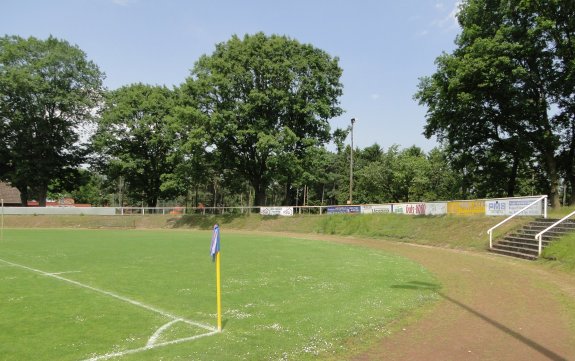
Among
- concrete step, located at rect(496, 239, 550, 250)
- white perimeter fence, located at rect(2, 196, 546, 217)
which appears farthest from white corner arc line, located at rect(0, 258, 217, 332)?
white perimeter fence, located at rect(2, 196, 546, 217)

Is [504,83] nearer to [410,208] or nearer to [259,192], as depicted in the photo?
[410,208]

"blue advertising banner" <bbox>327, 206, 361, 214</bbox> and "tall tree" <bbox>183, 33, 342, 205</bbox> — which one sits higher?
"tall tree" <bbox>183, 33, 342, 205</bbox>

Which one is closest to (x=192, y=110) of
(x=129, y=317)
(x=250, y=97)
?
(x=250, y=97)

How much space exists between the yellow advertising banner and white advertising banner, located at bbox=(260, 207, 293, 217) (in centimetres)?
1794

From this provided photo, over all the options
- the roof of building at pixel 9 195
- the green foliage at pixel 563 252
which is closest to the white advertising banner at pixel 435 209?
the green foliage at pixel 563 252

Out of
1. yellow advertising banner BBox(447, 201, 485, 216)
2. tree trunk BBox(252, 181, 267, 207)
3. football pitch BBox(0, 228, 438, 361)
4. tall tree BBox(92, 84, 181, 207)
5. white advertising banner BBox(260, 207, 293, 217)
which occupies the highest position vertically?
tall tree BBox(92, 84, 181, 207)

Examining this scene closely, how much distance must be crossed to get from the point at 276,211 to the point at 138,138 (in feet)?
77.2

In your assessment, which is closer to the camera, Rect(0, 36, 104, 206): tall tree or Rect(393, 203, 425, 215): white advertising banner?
Rect(393, 203, 425, 215): white advertising banner

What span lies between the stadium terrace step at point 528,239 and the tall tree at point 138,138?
140 ft

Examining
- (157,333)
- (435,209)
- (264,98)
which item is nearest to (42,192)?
(264,98)

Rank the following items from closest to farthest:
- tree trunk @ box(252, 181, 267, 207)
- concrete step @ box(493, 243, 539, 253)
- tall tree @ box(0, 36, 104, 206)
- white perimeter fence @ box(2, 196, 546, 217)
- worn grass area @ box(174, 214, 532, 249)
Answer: concrete step @ box(493, 243, 539, 253) < worn grass area @ box(174, 214, 532, 249) < white perimeter fence @ box(2, 196, 546, 217) < tree trunk @ box(252, 181, 267, 207) < tall tree @ box(0, 36, 104, 206)

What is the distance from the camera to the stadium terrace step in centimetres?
1699

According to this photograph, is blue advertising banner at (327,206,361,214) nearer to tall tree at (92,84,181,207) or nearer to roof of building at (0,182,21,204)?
tall tree at (92,84,181,207)

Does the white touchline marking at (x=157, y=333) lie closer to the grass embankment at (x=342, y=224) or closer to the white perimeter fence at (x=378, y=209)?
the grass embankment at (x=342, y=224)
